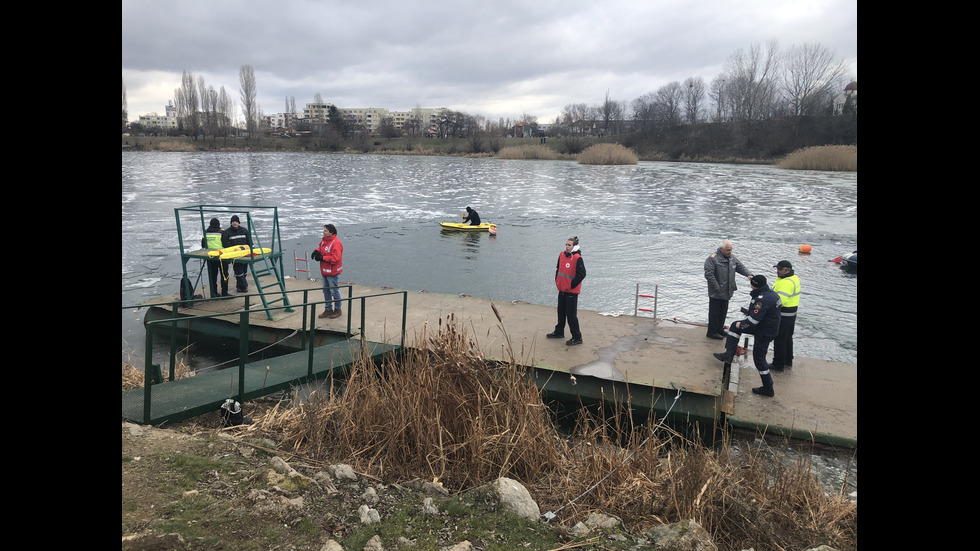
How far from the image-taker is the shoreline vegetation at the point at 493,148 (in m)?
70.2

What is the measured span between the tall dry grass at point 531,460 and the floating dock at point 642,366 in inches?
30.4

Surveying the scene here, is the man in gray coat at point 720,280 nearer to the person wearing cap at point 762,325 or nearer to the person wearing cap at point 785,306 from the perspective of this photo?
the person wearing cap at point 785,306

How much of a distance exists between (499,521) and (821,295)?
15344 mm

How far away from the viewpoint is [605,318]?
10.4 metres

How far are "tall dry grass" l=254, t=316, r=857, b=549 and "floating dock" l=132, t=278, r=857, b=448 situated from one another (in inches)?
30.4

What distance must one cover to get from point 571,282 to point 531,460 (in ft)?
13.4

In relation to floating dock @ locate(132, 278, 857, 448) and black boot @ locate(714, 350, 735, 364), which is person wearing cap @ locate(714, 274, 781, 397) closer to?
black boot @ locate(714, 350, 735, 364)

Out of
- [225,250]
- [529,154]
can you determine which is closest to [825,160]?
[529,154]

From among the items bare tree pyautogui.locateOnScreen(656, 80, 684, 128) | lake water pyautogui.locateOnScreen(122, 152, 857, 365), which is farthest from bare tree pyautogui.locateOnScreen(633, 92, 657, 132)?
lake water pyautogui.locateOnScreen(122, 152, 857, 365)

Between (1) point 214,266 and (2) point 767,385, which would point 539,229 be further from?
(2) point 767,385

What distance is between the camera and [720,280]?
885cm

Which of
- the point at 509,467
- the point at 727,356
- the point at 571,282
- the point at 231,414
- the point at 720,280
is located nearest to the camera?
the point at 509,467

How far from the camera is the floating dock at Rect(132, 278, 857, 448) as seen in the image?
6.98 meters
